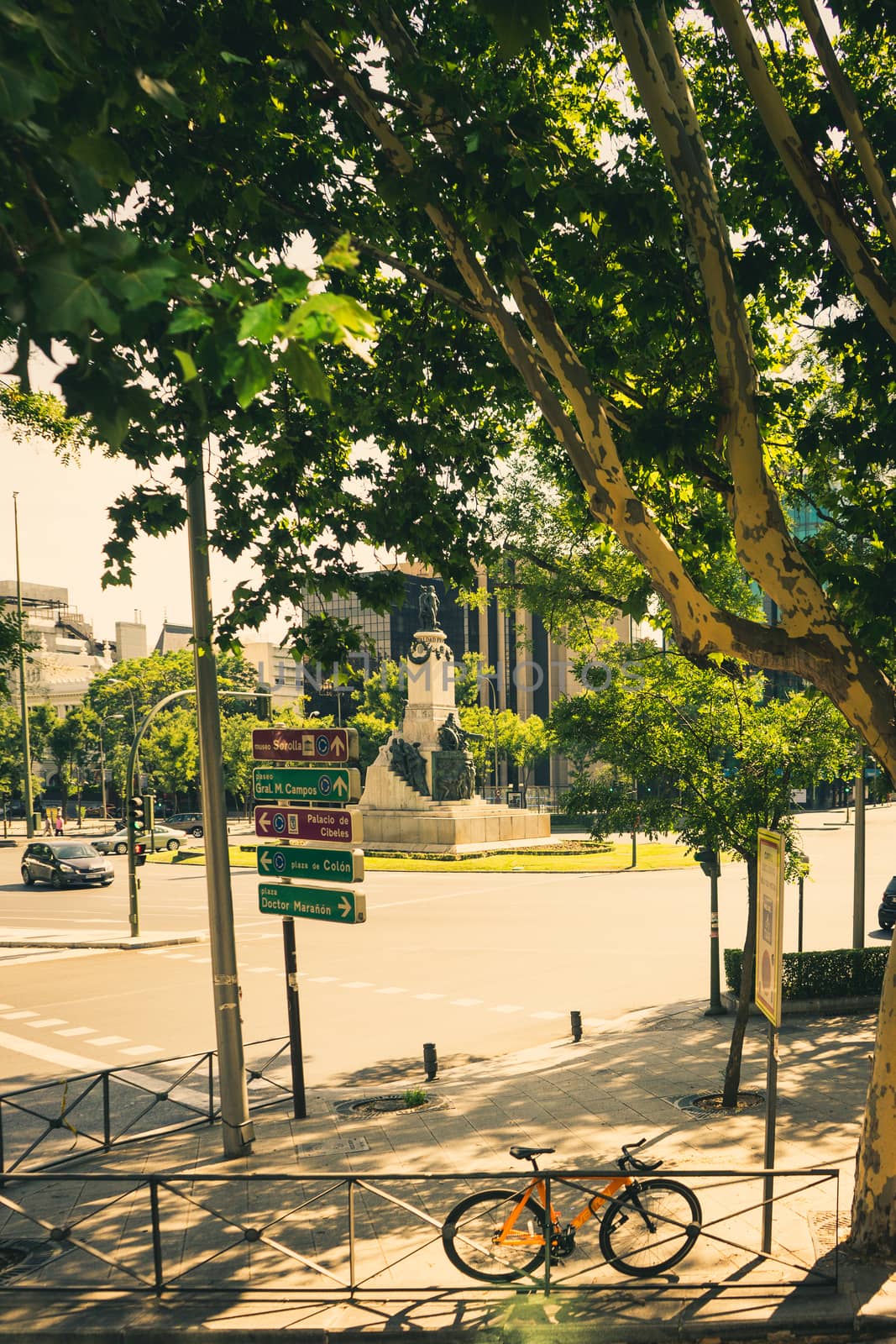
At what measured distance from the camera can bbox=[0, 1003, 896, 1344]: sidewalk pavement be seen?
19.6 feet

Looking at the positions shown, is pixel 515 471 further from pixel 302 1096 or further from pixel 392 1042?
pixel 302 1096

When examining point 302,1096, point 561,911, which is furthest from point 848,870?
point 302,1096

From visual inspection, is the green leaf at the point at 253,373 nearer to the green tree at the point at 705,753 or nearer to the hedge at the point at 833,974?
the green tree at the point at 705,753

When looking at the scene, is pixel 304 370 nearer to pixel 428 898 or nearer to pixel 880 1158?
pixel 880 1158

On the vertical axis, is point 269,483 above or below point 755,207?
below

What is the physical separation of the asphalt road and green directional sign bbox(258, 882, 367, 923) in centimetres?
331

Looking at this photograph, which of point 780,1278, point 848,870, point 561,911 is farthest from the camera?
point 848,870

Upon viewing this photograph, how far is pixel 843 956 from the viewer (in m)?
14.6

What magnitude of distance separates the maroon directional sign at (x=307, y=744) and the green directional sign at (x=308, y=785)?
111mm

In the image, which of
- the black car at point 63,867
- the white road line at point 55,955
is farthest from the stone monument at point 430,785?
the white road line at point 55,955

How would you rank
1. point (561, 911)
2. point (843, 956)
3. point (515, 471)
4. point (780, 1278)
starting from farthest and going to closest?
point (561, 911)
point (515, 471)
point (843, 956)
point (780, 1278)

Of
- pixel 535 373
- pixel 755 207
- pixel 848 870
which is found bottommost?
pixel 848 870

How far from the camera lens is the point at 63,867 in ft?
109

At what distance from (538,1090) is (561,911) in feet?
44.2
